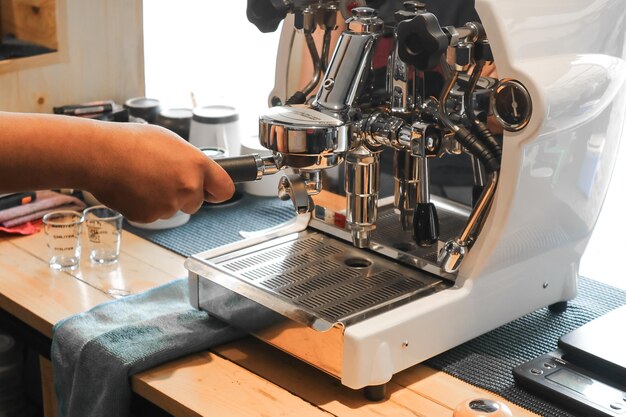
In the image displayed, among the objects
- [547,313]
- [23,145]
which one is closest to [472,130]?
[547,313]

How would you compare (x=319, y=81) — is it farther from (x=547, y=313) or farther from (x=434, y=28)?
(x=547, y=313)

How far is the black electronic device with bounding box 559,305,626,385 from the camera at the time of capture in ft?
3.77

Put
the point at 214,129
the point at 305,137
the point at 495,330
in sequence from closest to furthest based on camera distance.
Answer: the point at 305,137
the point at 495,330
the point at 214,129

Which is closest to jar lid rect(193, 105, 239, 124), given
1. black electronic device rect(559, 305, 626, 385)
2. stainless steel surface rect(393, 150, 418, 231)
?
stainless steel surface rect(393, 150, 418, 231)

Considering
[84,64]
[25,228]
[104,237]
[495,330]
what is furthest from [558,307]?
[84,64]

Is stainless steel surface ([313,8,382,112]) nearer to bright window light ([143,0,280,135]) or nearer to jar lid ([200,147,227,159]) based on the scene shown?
jar lid ([200,147,227,159])

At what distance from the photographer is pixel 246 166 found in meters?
A: 1.08

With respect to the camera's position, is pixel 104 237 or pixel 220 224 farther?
pixel 220 224

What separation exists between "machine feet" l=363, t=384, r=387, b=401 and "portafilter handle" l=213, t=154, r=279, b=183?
0.89 ft

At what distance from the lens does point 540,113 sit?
3.58 feet

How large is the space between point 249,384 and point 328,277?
0.56 feet

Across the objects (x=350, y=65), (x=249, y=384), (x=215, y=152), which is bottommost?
(x=249, y=384)

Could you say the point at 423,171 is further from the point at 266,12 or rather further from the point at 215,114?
the point at 215,114

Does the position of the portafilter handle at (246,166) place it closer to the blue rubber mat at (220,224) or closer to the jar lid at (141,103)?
the blue rubber mat at (220,224)
